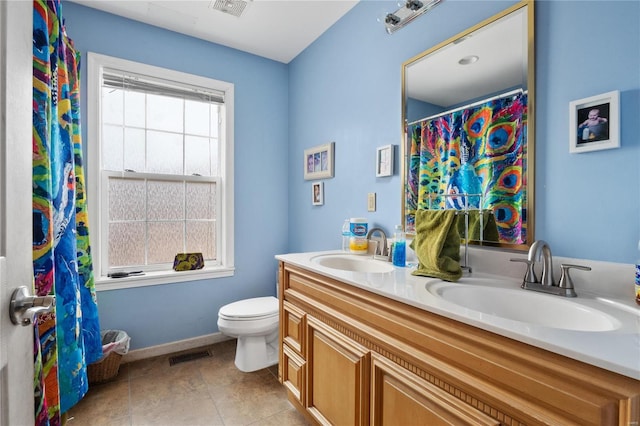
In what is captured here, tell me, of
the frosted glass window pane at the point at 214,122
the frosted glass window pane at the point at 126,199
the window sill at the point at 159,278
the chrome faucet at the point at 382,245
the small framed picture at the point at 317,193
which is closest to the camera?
the chrome faucet at the point at 382,245

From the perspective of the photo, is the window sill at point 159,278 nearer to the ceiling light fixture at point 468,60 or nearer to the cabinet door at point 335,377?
the cabinet door at point 335,377

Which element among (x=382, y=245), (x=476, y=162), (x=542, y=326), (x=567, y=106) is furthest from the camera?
(x=382, y=245)

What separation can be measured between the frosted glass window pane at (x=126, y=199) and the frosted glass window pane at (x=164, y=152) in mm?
173

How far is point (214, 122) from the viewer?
8.66ft

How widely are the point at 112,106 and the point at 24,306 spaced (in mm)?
2180

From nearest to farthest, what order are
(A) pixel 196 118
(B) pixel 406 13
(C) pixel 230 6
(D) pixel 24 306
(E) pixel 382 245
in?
(D) pixel 24 306 < (B) pixel 406 13 < (E) pixel 382 245 < (C) pixel 230 6 < (A) pixel 196 118

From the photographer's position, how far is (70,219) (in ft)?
5.24

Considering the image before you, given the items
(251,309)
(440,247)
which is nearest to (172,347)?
(251,309)

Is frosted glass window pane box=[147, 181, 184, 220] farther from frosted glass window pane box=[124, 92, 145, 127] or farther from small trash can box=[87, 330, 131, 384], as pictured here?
small trash can box=[87, 330, 131, 384]

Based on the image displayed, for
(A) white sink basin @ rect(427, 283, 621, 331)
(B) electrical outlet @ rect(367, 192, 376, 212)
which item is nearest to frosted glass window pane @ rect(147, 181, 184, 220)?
(B) electrical outlet @ rect(367, 192, 376, 212)

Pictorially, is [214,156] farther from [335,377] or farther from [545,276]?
[545,276]

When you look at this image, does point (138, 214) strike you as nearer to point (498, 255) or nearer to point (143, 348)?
point (143, 348)

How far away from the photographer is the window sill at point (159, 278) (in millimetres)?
2146

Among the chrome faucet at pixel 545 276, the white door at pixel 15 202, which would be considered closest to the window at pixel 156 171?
the white door at pixel 15 202
